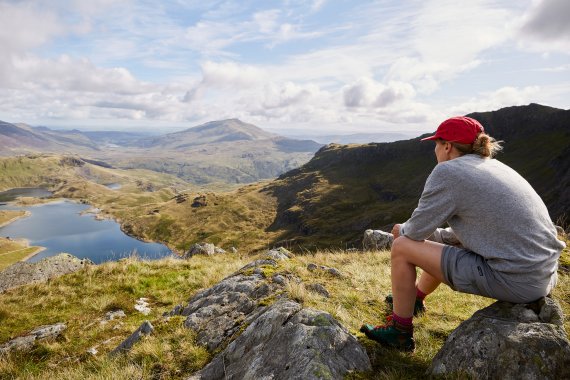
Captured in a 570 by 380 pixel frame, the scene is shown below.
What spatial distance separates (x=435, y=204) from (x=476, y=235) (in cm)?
77

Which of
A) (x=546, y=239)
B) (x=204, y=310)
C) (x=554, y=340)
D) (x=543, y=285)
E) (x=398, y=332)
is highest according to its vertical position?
(x=546, y=239)

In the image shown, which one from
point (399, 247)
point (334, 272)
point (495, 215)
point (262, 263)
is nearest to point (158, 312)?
point (262, 263)

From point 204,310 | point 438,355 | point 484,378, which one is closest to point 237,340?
point 204,310

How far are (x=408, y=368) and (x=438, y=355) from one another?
0.54 m

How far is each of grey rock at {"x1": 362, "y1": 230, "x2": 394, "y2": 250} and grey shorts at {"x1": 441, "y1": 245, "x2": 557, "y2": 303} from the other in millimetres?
14468

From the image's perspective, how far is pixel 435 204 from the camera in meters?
5.59

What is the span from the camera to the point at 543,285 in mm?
5258

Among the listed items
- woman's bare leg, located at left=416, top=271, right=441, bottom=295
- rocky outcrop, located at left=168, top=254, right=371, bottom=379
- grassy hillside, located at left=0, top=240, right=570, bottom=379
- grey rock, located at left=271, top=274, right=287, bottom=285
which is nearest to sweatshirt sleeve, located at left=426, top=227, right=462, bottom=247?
woman's bare leg, located at left=416, top=271, right=441, bottom=295

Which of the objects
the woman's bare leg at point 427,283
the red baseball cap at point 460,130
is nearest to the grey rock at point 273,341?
the woman's bare leg at point 427,283

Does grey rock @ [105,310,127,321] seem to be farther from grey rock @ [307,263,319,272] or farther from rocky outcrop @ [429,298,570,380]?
rocky outcrop @ [429,298,570,380]

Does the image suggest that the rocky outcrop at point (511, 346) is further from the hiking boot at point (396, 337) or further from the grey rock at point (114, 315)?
the grey rock at point (114, 315)

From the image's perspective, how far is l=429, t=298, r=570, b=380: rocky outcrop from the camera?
4598 millimetres

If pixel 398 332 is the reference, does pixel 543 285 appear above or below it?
above

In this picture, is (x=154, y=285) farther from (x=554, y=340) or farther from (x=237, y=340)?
(x=554, y=340)
